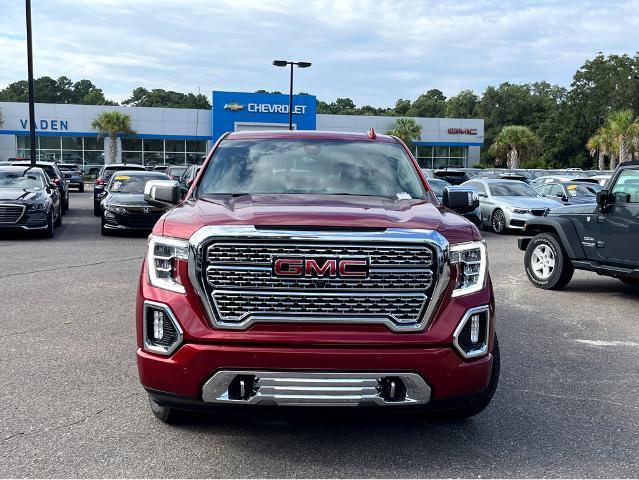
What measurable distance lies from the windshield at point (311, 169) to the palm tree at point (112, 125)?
45.8m

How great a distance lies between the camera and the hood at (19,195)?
1419 centimetres

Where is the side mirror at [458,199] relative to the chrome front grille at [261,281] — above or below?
above

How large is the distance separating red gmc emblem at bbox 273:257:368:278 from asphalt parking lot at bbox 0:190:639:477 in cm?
74

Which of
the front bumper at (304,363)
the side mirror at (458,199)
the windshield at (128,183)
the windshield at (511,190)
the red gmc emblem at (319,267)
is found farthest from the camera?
the windshield at (511,190)

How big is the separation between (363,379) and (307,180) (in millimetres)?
1895

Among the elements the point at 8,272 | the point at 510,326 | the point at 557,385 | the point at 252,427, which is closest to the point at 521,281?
the point at 510,326

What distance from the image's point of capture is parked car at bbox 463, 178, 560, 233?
58.0 feet

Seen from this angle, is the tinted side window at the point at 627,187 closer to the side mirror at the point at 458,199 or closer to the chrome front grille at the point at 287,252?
the side mirror at the point at 458,199

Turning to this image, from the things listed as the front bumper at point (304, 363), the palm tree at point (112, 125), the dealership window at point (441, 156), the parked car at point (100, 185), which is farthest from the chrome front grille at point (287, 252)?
the dealership window at point (441, 156)

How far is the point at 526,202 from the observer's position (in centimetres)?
1814

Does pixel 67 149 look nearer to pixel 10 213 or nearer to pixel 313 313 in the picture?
pixel 10 213

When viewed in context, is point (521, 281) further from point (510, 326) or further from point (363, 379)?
point (363, 379)

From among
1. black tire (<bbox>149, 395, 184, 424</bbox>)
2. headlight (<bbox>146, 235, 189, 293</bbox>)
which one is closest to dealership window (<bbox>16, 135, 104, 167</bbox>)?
black tire (<bbox>149, 395, 184, 424</bbox>)

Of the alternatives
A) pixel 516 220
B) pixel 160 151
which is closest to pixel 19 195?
pixel 516 220
